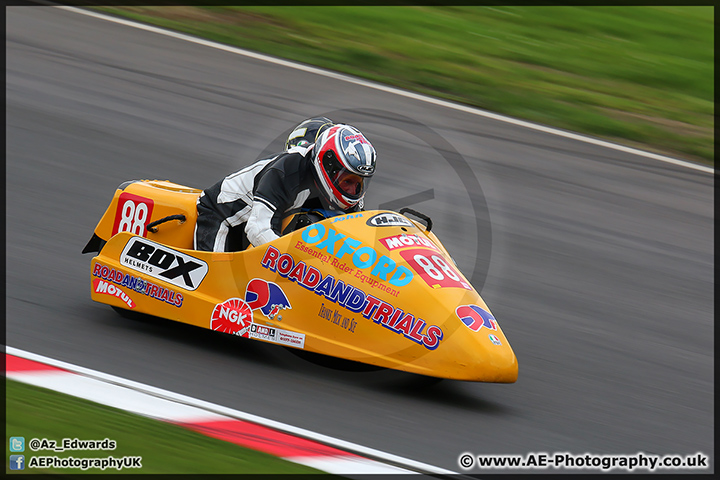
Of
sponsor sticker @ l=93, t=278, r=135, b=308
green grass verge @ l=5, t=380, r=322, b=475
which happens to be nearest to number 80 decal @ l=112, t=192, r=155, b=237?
sponsor sticker @ l=93, t=278, r=135, b=308

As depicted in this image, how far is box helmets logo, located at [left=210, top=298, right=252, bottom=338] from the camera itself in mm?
5879

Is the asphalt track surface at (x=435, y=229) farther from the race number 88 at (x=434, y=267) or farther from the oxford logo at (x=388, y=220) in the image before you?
the oxford logo at (x=388, y=220)

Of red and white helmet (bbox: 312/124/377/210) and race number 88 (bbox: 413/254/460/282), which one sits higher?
red and white helmet (bbox: 312/124/377/210)

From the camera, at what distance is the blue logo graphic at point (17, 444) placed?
4.30 meters

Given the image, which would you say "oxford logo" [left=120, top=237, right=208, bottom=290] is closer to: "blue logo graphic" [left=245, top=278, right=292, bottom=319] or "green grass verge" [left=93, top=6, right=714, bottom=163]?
"blue logo graphic" [left=245, top=278, right=292, bottom=319]

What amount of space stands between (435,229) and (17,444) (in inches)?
206

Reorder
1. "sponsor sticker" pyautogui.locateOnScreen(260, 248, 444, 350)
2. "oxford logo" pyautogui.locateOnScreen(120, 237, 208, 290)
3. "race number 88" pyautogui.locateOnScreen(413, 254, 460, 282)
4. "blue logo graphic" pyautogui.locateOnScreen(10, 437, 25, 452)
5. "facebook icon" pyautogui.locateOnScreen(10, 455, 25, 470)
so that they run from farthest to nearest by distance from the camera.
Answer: "oxford logo" pyautogui.locateOnScreen(120, 237, 208, 290) → "race number 88" pyautogui.locateOnScreen(413, 254, 460, 282) → "sponsor sticker" pyautogui.locateOnScreen(260, 248, 444, 350) → "blue logo graphic" pyautogui.locateOnScreen(10, 437, 25, 452) → "facebook icon" pyautogui.locateOnScreen(10, 455, 25, 470)

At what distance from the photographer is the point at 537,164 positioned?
10430mm

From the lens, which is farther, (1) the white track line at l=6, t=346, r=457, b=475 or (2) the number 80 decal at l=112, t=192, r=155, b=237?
(2) the number 80 decal at l=112, t=192, r=155, b=237

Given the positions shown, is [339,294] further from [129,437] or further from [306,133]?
[306,133]

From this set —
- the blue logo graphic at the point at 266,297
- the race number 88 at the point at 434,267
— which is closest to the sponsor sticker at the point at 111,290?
the blue logo graphic at the point at 266,297

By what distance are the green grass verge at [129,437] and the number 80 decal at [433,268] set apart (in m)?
1.58

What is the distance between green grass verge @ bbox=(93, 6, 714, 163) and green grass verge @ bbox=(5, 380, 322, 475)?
7.66 m
